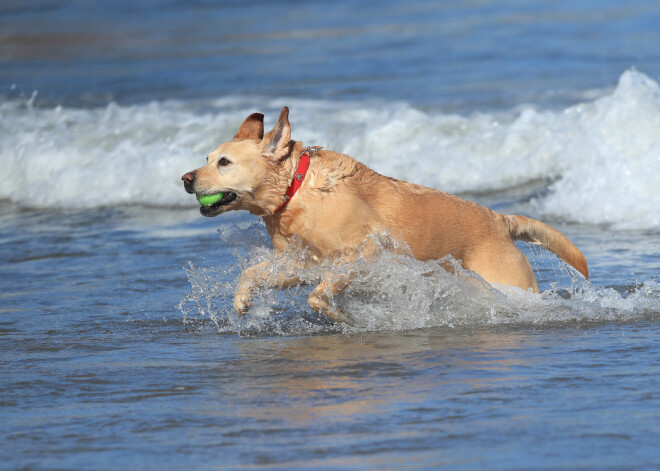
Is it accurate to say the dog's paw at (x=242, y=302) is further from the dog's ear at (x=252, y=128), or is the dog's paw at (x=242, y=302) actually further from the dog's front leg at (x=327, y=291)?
the dog's ear at (x=252, y=128)

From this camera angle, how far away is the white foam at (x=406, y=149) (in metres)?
11.0

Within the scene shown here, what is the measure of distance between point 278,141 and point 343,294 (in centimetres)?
105

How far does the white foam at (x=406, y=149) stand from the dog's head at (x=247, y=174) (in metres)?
4.80

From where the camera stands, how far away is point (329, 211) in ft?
20.1

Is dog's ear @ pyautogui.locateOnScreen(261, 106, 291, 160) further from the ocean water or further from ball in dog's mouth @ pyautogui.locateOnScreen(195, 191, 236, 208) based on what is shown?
the ocean water

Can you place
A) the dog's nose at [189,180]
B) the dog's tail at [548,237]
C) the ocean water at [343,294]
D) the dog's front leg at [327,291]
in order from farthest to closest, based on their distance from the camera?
the dog's tail at [548,237] < the dog's front leg at [327,291] < the dog's nose at [189,180] < the ocean water at [343,294]

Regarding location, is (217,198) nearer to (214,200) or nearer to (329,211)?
(214,200)

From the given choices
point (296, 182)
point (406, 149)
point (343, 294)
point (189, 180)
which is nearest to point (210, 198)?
point (189, 180)

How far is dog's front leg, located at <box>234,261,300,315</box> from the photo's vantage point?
645cm

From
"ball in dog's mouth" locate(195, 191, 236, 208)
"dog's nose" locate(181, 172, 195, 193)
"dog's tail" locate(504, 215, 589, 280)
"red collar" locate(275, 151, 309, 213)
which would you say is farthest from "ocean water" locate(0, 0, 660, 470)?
"dog's nose" locate(181, 172, 195, 193)

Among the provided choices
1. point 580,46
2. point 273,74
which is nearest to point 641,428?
point 273,74

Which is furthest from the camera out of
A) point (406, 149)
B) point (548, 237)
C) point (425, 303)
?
point (406, 149)

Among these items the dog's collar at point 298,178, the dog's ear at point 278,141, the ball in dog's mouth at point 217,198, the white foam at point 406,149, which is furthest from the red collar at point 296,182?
the white foam at point 406,149

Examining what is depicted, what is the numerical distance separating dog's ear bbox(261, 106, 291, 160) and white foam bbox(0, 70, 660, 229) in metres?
4.78
